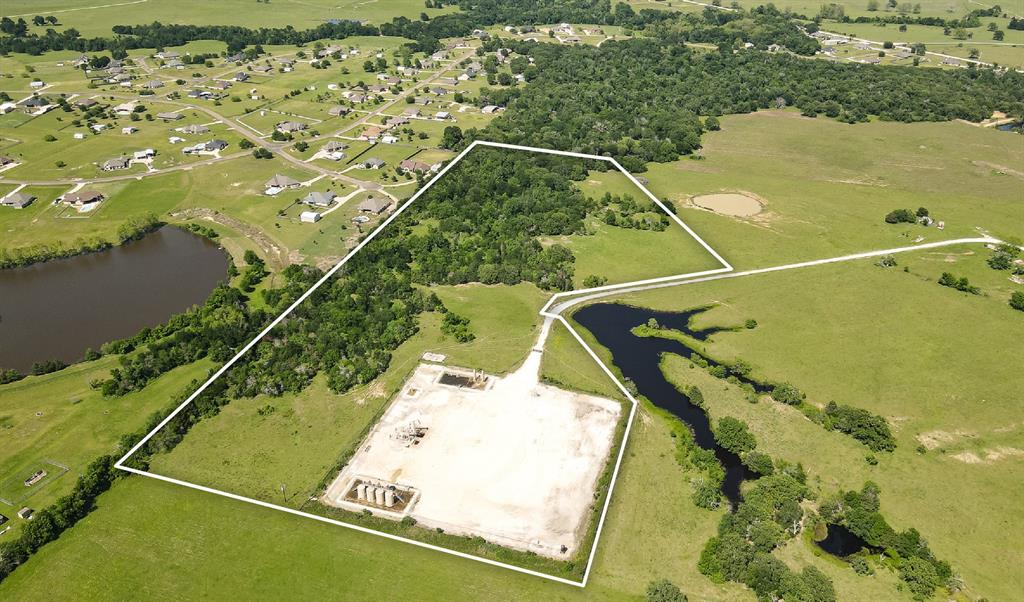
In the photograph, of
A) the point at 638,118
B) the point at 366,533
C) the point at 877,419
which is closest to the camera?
the point at 366,533

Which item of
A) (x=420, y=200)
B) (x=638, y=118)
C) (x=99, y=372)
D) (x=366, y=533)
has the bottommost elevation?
(x=366, y=533)

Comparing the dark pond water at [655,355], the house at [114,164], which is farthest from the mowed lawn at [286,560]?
the house at [114,164]

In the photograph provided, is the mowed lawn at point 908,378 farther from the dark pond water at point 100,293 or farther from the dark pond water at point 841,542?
the dark pond water at point 100,293

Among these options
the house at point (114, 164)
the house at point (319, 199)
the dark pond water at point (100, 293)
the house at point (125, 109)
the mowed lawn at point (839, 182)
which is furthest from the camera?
the house at point (125, 109)

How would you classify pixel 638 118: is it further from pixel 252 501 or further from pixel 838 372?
pixel 252 501

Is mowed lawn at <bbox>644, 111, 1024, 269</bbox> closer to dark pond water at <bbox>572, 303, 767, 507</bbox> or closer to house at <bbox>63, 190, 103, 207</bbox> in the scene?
dark pond water at <bbox>572, 303, 767, 507</bbox>

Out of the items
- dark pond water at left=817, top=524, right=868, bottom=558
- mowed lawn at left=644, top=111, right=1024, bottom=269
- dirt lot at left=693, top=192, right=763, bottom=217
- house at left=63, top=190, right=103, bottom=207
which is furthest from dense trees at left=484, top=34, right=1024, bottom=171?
dark pond water at left=817, top=524, right=868, bottom=558

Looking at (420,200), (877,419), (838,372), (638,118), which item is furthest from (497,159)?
(877,419)

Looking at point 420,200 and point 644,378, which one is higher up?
point 420,200
